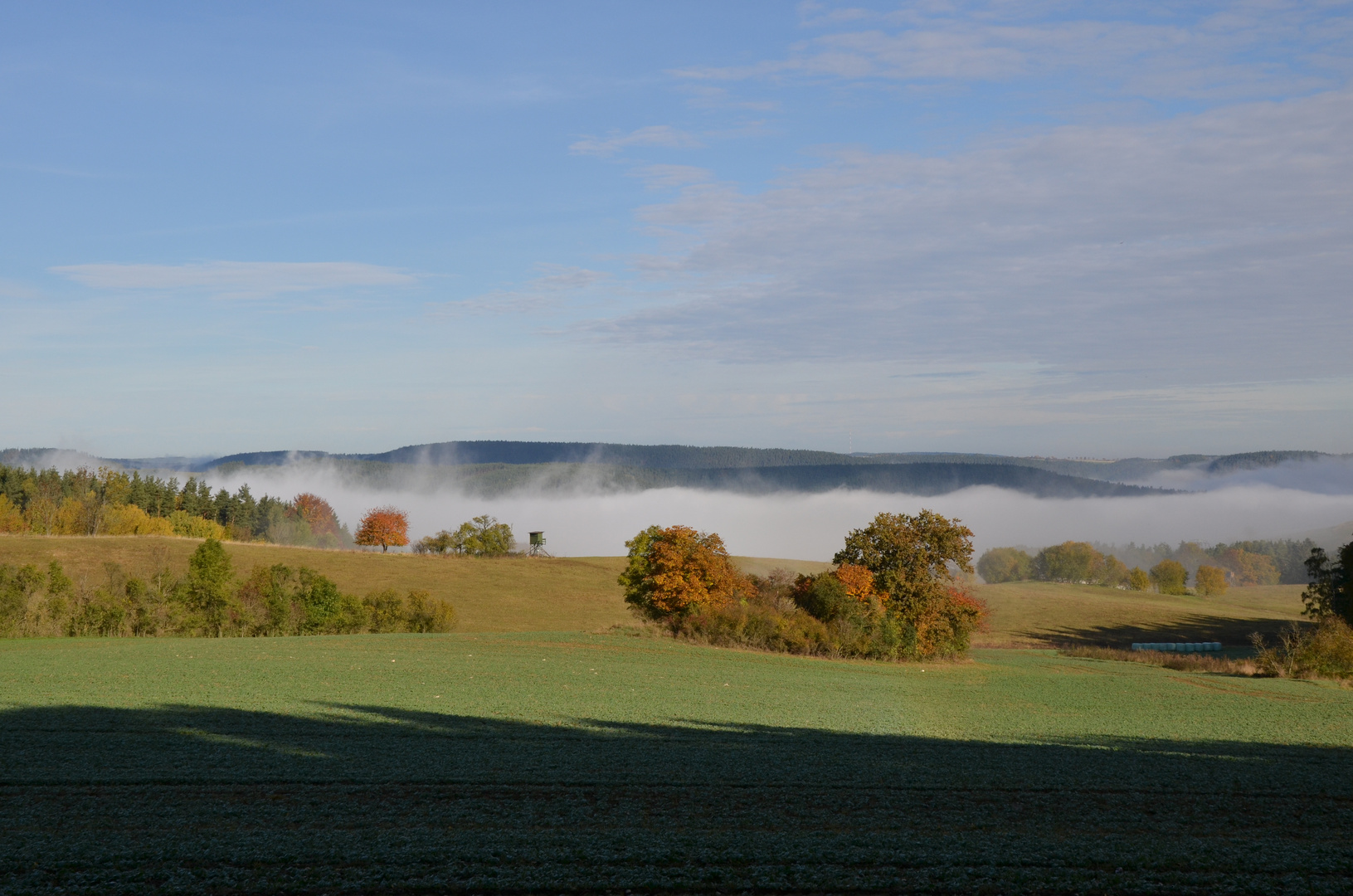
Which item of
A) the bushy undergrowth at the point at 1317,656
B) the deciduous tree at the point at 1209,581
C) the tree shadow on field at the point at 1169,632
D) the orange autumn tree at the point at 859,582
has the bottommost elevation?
the tree shadow on field at the point at 1169,632

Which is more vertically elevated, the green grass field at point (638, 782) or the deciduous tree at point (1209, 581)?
the green grass field at point (638, 782)

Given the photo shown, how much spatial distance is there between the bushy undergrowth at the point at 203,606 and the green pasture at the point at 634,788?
22389 mm

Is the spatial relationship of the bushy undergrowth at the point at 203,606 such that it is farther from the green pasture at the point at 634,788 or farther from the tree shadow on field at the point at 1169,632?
the tree shadow on field at the point at 1169,632

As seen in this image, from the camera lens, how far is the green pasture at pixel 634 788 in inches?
507

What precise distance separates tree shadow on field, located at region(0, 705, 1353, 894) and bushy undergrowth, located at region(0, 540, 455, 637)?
121 ft

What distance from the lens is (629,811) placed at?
1620 centimetres

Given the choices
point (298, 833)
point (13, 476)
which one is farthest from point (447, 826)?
point (13, 476)

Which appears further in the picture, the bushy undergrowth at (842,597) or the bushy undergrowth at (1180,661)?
the bushy undergrowth at (842,597)

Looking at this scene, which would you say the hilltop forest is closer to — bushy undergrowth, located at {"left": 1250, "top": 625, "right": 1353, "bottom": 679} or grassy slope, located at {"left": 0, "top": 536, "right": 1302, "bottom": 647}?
grassy slope, located at {"left": 0, "top": 536, "right": 1302, "bottom": 647}

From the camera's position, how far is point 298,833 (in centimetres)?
1420

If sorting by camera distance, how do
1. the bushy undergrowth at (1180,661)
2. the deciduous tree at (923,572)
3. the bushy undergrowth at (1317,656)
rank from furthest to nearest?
the deciduous tree at (923,572) < the bushy undergrowth at (1180,661) < the bushy undergrowth at (1317,656)

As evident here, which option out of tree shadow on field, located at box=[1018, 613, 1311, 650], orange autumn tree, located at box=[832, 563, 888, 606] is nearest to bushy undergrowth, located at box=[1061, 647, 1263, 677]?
orange autumn tree, located at box=[832, 563, 888, 606]

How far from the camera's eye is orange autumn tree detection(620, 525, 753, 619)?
5881cm

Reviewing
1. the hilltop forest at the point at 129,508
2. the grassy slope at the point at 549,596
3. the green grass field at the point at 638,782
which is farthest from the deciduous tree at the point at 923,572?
the hilltop forest at the point at 129,508
